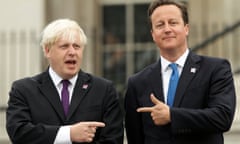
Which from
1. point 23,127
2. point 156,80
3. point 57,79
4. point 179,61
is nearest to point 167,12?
point 179,61

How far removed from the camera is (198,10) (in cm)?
1461

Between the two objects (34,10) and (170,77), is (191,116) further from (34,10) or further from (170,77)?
(34,10)

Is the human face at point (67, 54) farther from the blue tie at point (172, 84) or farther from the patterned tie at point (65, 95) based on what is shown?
the blue tie at point (172, 84)

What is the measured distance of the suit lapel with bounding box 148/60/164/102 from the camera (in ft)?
16.6

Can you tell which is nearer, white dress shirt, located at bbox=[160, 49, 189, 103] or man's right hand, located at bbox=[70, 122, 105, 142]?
man's right hand, located at bbox=[70, 122, 105, 142]

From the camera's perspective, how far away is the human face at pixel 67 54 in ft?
16.6

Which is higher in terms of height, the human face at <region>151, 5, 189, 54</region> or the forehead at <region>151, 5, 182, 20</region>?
the forehead at <region>151, 5, 182, 20</region>

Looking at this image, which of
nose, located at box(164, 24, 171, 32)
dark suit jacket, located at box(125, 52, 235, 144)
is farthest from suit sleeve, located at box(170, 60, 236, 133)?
nose, located at box(164, 24, 171, 32)

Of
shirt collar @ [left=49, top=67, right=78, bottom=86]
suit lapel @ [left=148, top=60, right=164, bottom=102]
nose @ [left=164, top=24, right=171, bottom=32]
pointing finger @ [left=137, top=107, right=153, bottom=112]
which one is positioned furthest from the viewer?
shirt collar @ [left=49, top=67, right=78, bottom=86]

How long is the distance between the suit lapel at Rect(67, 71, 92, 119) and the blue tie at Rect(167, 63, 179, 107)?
1.84ft

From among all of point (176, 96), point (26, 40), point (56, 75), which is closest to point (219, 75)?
point (176, 96)

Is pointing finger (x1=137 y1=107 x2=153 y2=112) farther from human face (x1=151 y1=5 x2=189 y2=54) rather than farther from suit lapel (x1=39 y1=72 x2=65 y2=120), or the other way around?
suit lapel (x1=39 y1=72 x2=65 y2=120)

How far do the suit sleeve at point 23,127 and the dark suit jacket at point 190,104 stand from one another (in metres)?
0.59

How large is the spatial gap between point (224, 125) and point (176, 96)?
1.23 ft
